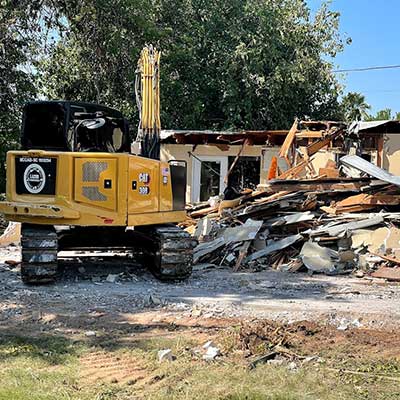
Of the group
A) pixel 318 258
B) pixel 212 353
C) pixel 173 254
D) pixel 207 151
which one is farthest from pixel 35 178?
pixel 207 151

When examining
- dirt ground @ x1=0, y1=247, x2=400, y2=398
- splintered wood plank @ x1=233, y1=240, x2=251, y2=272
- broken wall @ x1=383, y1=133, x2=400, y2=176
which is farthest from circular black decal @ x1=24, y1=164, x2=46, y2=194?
broken wall @ x1=383, y1=133, x2=400, y2=176

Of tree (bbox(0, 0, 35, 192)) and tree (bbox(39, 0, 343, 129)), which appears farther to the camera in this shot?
tree (bbox(39, 0, 343, 129))

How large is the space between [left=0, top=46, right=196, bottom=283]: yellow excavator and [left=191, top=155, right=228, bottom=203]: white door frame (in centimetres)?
1017

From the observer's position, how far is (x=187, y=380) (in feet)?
16.9

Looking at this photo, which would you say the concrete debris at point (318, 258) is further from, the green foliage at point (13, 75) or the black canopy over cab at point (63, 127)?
the green foliage at point (13, 75)

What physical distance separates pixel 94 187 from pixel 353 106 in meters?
20.2

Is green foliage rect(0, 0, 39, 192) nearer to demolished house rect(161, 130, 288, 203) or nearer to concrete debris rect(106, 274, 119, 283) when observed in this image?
demolished house rect(161, 130, 288, 203)

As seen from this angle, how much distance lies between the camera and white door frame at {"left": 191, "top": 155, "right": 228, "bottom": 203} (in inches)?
821

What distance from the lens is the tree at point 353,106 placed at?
2665 cm

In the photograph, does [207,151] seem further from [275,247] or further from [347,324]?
[347,324]

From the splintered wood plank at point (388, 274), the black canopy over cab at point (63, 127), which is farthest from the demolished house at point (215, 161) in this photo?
the black canopy over cab at point (63, 127)

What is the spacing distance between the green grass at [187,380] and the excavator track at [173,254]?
11.7ft

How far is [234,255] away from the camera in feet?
38.9

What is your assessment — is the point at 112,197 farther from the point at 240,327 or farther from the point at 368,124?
the point at 368,124
